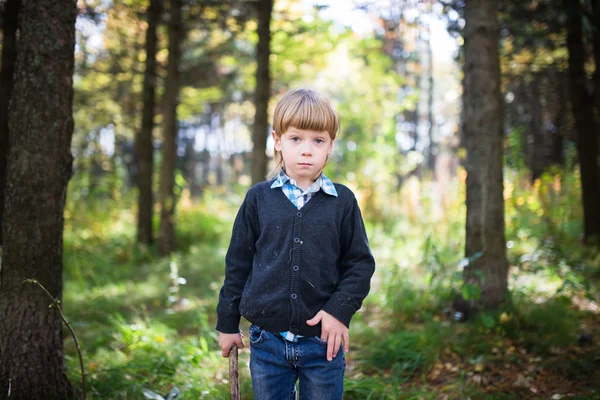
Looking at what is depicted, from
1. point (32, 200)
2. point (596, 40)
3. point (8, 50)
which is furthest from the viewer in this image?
point (596, 40)

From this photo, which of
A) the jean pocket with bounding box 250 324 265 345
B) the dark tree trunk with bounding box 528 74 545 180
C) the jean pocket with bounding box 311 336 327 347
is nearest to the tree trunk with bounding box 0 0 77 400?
the jean pocket with bounding box 250 324 265 345

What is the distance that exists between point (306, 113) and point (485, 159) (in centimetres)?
297

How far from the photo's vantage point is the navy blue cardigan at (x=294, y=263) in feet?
6.60

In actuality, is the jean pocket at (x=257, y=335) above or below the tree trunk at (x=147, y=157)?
below

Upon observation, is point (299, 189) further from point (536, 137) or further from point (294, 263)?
point (536, 137)

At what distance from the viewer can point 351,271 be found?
2.08 m

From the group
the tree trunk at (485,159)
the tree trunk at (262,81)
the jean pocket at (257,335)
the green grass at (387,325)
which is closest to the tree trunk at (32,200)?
the green grass at (387,325)

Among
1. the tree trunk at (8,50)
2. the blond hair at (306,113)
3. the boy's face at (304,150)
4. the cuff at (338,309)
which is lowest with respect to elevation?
the cuff at (338,309)

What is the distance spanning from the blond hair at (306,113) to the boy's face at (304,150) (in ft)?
0.09

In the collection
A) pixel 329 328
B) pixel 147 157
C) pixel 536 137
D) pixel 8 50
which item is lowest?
pixel 329 328

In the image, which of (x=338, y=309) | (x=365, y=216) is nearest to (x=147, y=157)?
(x=365, y=216)

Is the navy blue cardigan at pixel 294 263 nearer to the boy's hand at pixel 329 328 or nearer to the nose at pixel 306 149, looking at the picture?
the boy's hand at pixel 329 328

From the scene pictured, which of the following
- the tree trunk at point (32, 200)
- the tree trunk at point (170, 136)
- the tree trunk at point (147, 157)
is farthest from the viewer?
the tree trunk at point (147, 157)

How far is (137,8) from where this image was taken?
30.7ft
